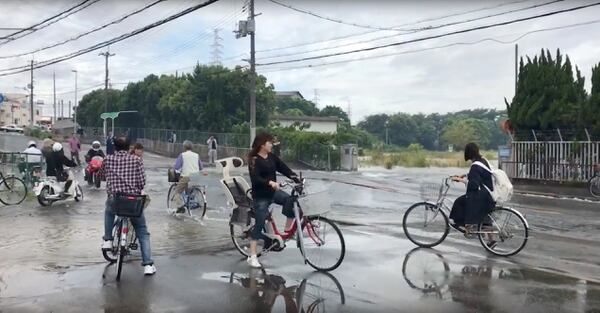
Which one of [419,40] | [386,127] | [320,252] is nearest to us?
[320,252]

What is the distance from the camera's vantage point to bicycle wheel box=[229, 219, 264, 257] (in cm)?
789

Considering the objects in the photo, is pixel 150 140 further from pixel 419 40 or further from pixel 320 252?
pixel 320 252

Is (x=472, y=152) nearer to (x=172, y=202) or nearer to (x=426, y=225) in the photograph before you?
(x=426, y=225)

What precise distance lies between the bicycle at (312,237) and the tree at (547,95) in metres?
19.0

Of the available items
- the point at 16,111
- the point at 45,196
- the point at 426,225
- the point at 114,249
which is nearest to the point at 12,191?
the point at 45,196

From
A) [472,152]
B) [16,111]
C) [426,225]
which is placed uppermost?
[16,111]

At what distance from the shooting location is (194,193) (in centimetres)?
1290

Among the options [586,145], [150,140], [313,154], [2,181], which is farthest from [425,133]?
[2,181]

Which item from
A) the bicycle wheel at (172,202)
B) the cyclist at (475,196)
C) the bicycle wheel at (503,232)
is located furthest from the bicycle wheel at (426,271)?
the bicycle wheel at (172,202)

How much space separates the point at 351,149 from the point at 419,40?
12537 mm

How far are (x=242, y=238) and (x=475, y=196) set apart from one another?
136 inches

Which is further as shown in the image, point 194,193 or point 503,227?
point 194,193

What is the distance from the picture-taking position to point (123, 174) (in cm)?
700

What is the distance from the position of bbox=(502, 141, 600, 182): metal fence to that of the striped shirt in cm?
1935
